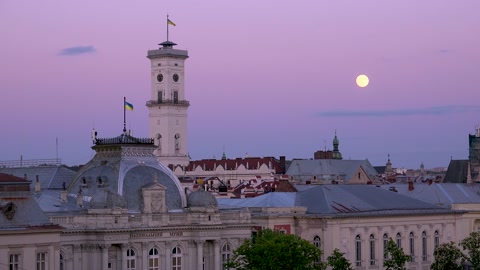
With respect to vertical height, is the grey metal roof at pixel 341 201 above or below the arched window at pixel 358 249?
above

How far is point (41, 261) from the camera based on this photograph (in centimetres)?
8519

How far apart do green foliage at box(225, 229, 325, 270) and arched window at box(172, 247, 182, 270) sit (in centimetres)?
502

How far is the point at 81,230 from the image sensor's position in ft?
318

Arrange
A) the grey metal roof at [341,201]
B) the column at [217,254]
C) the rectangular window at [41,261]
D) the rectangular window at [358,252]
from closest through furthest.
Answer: the rectangular window at [41,261]
the column at [217,254]
the rectangular window at [358,252]
the grey metal roof at [341,201]

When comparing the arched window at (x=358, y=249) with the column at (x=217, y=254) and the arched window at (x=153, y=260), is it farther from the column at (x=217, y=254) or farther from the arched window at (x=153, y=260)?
the arched window at (x=153, y=260)

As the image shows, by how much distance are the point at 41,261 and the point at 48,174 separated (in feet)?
74.1

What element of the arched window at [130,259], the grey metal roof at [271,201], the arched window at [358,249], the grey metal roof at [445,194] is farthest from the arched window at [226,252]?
the grey metal roof at [445,194]

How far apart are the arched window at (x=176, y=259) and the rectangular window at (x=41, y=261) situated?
1783 centimetres

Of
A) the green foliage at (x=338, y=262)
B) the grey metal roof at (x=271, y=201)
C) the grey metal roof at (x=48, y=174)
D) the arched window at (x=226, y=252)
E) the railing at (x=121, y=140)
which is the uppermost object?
the railing at (x=121, y=140)

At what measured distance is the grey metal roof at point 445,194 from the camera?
140 meters

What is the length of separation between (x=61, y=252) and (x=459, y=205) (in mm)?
51766

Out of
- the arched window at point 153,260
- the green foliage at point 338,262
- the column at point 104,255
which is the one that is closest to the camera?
the column at point 104,255

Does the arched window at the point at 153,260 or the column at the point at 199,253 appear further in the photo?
the column at the point at 199,253

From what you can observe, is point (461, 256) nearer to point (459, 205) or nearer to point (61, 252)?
point (459, 205)
